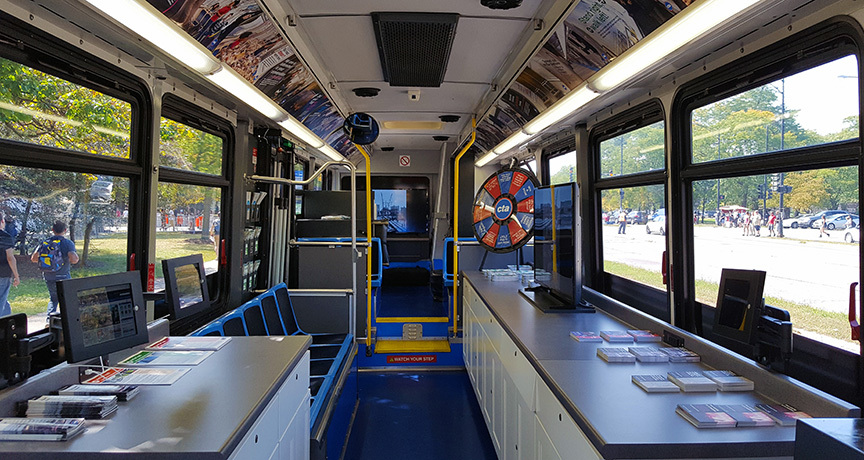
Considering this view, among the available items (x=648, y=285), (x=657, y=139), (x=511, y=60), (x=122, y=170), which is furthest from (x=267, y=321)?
(x=657, y=139)

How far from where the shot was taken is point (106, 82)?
2.60 metres

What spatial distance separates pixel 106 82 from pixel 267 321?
2024 mm

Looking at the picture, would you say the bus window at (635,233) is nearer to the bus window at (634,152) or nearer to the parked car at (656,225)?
the parked car at (656,225)

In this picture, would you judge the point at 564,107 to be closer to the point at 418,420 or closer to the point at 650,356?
the point at 650,356

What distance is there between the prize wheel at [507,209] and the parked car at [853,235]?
2.20 metres

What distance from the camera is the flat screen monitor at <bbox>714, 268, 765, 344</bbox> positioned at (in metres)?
1.68

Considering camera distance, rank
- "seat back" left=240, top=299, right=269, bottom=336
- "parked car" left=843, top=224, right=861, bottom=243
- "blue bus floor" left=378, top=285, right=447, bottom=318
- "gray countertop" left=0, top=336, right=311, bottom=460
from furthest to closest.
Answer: "blue bus floor" left=378, top=285, right=447, bottom=318 → "seat back" left=240, top=299, right=269, bottom=336 → "parked car" left=843, top=224, right=861, bottom=243 → "gray countertop" left=0, top=336, right=311, bottom=460

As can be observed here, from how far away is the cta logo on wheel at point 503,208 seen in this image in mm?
4137

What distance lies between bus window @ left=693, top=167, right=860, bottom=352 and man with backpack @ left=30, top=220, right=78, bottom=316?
146 inches

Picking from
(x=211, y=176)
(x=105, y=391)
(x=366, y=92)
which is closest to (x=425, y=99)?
(x=366, y=92)

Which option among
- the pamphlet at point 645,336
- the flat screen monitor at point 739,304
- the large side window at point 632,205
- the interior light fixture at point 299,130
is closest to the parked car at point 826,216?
the flat screen monitor at point 739,304

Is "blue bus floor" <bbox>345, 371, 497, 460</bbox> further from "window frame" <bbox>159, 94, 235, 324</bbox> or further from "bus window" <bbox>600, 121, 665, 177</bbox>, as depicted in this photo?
"bus window" <bbox>600, 121, 665, 177</bbox>

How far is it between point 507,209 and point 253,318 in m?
2.34

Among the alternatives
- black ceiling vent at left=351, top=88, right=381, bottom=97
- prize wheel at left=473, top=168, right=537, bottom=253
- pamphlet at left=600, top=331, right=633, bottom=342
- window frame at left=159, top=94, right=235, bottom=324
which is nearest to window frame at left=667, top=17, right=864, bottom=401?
pamphlet at left=600, top=331, right=633, bottom=342
